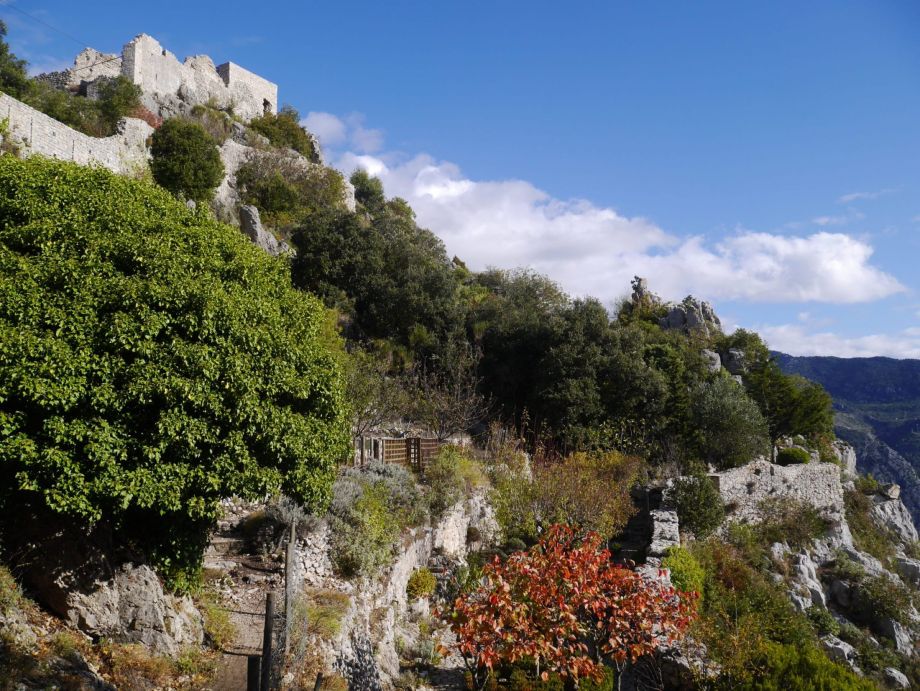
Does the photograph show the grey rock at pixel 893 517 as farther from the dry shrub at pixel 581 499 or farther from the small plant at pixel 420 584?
the small plant at pixel 420 584

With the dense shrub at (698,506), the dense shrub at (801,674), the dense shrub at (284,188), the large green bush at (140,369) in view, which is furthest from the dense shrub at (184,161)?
the dense shrub at (801,674)

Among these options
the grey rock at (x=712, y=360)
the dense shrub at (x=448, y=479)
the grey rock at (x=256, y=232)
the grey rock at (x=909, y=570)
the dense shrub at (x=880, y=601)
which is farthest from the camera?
the grey rock at (x=712, y=360)

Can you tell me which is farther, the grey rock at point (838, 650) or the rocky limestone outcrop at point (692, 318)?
the rocky limestone outcrop at point (692, 318)

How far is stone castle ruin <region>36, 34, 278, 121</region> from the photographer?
39.4 metres

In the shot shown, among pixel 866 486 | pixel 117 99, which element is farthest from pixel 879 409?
pixel 117 99

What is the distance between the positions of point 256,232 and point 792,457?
27.2 m

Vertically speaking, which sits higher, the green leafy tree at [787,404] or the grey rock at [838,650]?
the green leafy tree at [787,404]

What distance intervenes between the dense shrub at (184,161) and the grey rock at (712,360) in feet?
85.2

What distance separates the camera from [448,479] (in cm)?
1695

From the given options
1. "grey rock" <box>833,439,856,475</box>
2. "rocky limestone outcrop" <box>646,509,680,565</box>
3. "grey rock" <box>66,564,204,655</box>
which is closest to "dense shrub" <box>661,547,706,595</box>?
"rocky limestone outcrop" <box>646,509,680,565</box>

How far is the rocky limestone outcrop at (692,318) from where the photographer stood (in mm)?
39625

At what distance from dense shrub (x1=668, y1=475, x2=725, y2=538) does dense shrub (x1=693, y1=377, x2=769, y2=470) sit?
727cm

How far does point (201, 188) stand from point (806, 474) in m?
29.6

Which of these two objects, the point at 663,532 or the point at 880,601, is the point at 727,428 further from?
the point at 663,532
